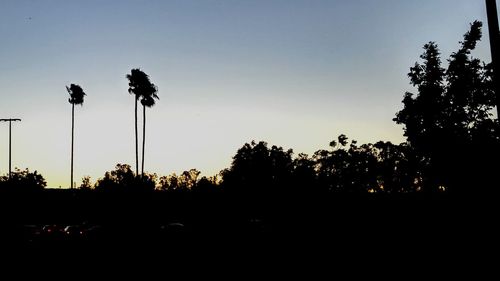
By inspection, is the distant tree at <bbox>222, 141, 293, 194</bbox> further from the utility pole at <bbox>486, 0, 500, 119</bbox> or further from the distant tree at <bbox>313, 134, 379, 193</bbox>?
the utility pole at <bbox>486, 0, 500, 119</bbox>

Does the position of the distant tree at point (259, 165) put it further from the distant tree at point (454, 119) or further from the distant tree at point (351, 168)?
the distant tree at point (454, 119)

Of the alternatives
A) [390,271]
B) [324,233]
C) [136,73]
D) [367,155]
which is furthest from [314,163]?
[390,271]

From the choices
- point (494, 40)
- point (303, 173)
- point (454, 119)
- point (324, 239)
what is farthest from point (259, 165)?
point (494, 40)

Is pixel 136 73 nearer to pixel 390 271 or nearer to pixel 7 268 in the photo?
pixel 7 268

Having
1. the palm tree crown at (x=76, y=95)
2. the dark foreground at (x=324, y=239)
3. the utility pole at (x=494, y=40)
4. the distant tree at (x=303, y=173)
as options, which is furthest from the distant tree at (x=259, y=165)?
the utility pole at (x=494, y=40)

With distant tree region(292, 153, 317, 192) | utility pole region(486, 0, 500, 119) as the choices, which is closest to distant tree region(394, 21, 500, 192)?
utility pole region(486, 0, 500, 119)

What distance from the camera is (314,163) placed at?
329 ft

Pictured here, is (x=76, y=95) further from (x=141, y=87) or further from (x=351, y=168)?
(x=351, y=168)

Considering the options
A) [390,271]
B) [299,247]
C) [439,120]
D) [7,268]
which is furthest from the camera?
[439,120]

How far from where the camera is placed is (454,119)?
33688 mm

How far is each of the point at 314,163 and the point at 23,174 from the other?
65617mm

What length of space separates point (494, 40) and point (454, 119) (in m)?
29.0

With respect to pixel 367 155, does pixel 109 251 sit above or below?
below

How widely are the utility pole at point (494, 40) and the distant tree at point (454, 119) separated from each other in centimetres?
2560
